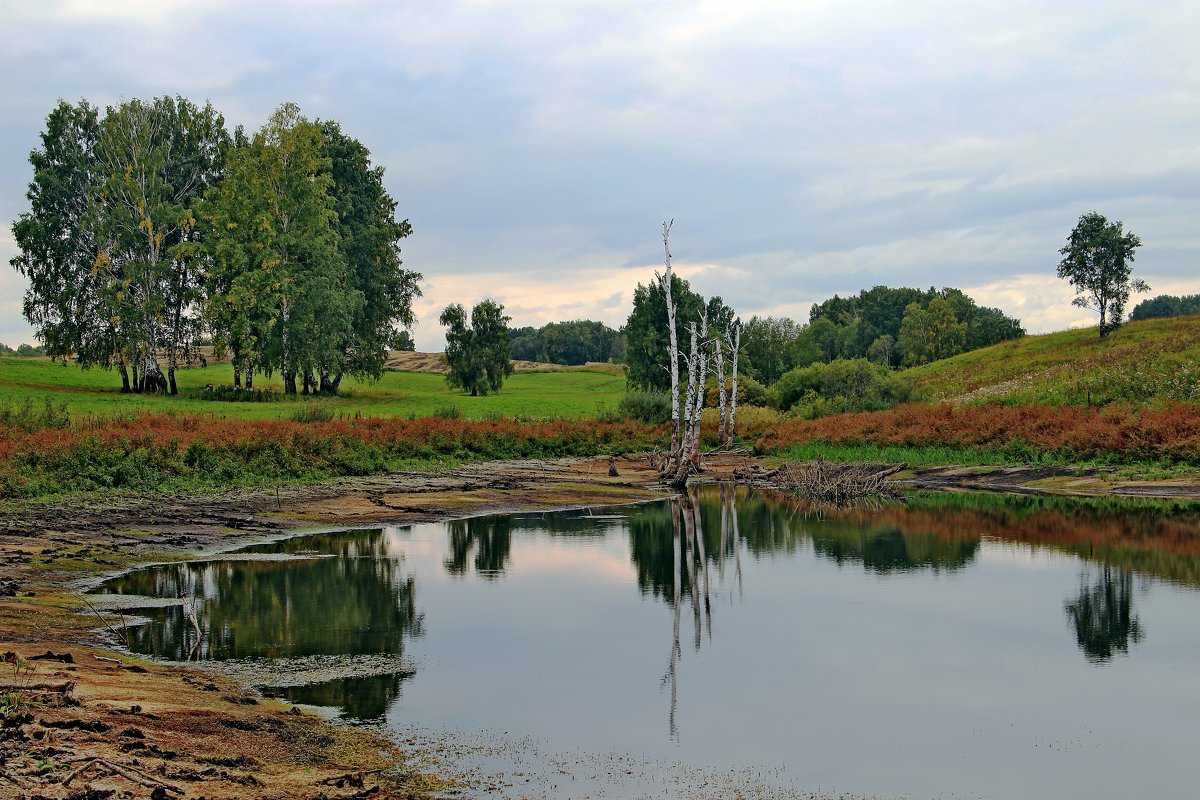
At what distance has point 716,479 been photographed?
148ft

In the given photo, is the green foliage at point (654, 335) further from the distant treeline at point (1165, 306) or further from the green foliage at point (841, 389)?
the distant treeline at point (1165, 306)

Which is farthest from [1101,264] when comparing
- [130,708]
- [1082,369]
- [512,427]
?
[130,708]

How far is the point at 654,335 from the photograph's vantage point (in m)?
80.2

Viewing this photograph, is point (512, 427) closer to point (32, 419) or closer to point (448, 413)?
point (448, 413)

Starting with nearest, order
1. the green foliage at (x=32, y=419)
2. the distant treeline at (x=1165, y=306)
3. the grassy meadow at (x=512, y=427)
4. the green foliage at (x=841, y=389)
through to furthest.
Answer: the grassy meadow at (x=512, y=427) → the green foliage at (x=32, y=419) → the green foliage at (x=841, y=389) → the distant treeline at (x=1165, y=306)

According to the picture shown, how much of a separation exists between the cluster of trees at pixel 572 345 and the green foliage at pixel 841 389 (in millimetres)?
98946

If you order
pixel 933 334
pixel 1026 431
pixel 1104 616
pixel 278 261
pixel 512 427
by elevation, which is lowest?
pixel 1104 616

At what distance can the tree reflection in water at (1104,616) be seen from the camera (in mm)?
15242

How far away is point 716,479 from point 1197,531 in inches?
843

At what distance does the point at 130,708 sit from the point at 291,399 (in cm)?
5284

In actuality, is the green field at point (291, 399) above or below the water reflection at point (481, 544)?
above

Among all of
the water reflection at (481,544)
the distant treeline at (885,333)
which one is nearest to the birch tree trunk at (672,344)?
the water reflection at (481,544)

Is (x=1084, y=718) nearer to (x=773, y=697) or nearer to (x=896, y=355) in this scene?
(x=773, y=697)

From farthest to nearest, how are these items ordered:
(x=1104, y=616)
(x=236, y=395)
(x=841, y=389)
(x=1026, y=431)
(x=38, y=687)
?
(x=841, y=389)
(x=236, y=395)
(x=1026, y=431)
(x=1104, y=616)
(x=38, y=687)
